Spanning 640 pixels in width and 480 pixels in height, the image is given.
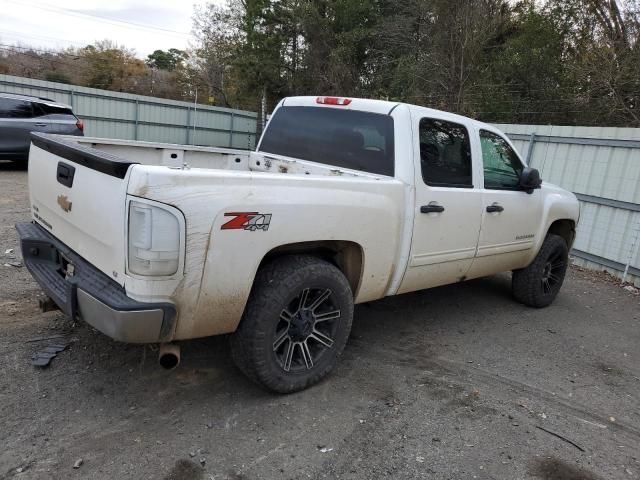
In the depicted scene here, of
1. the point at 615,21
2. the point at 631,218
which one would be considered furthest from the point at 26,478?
the point at 615,21

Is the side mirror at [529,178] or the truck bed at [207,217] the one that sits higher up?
the side mirror at [529,178]

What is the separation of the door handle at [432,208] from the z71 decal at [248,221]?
1.41m

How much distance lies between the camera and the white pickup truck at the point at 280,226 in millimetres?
2539

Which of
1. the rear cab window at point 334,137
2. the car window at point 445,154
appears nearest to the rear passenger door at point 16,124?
the rear cab window at point 334,137

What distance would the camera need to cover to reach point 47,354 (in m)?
3.49

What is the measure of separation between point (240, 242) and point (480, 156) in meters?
2.64

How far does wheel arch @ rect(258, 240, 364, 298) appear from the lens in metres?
3.29

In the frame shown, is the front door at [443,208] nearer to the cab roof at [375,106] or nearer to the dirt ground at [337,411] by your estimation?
the cab roof at [375,106]

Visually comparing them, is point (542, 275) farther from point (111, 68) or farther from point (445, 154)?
point (111, 68)

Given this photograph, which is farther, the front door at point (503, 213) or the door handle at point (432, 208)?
the front door at point (503, 213)

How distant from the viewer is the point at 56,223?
326 centimetres

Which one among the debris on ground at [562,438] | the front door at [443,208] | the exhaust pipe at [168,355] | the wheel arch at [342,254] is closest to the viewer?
the exhaust pipe at [168,355]

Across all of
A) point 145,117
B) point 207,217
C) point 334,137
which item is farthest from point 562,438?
point 145,117

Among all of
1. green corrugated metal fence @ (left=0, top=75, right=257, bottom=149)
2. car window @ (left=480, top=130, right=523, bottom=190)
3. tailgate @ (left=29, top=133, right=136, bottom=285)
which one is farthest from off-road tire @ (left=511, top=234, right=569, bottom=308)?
green corrugated metal fence @ (left=0, top=75, right=257, bottom=149)
